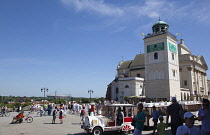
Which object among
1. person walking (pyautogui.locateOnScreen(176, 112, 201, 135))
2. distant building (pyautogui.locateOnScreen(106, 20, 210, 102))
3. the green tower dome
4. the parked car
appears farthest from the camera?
the green tower dome

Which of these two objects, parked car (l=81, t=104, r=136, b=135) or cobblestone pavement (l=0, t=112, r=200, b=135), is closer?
parked car (l=81, t=104, r=136, b=135)

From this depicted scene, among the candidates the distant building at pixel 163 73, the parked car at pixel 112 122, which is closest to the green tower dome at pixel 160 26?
the distant building at pixel 163 73

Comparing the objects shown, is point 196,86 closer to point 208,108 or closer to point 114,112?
point 114,112

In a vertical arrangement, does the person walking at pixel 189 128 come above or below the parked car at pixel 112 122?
above

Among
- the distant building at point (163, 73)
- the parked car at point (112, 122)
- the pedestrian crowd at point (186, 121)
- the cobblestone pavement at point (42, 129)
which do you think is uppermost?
the distant building at point (163, 73)

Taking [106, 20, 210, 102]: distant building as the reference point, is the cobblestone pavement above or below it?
below

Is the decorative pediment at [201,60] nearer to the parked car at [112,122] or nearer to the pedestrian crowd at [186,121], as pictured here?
Result: the parked car at [112,122]

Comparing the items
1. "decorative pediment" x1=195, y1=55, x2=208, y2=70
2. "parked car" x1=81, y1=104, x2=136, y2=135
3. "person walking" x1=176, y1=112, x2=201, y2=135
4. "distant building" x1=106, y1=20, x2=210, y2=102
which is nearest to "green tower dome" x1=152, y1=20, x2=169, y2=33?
"distant building" x1=106, y1=20, x2=210, y2=102

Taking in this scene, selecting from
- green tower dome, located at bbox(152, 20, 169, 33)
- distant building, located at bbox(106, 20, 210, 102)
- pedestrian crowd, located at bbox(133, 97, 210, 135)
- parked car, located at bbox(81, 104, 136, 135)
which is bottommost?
parked car, located at bbox(81, 104, 136, 135)

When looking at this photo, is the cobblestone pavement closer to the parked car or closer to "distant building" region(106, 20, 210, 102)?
the parked car

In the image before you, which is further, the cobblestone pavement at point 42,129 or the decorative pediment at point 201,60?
the decorative pediment at point 201,60

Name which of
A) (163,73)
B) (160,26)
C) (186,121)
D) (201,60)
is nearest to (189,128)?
(186,121)

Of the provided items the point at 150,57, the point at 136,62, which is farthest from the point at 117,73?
the point at 150,57

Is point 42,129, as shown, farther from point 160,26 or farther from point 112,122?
point 160,26
